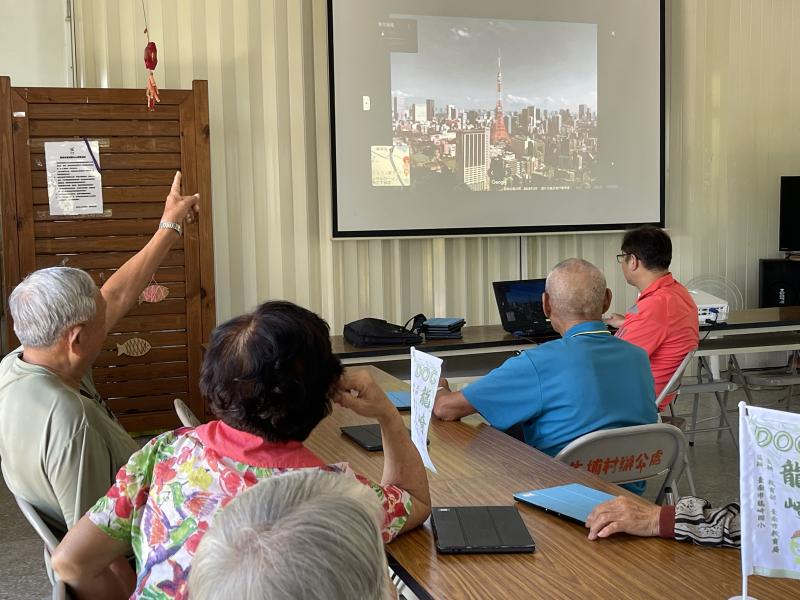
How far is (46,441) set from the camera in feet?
6.72

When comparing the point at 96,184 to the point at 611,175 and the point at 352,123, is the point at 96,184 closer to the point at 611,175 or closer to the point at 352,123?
the point at 352,123

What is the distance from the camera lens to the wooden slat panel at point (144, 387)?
203 inches

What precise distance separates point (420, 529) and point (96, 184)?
3800 mm

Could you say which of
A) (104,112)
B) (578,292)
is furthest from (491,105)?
(578,292)

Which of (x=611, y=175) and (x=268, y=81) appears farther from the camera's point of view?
(x=611, y=175)

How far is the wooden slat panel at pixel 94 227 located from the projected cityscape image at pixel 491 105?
1.63 metres

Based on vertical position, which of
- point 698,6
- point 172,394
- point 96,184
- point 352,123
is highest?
point 698,6

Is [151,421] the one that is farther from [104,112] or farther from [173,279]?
[104,112]

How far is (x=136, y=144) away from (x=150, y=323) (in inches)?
41.1

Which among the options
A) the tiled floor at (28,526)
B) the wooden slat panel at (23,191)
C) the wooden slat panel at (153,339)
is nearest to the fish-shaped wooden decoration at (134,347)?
the wooden slat panel at (153,339)

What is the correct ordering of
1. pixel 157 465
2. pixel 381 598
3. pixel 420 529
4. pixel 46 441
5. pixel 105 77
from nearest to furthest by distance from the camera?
pixel 381 598 → pixel 157 465 → pixel 420 529 → pixel 46 441 → pixel 105 77

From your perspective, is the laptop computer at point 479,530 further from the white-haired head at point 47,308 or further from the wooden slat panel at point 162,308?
the wooden slat panel at point 162,308

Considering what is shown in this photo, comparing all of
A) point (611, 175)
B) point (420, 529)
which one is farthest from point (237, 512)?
point (611, 175)

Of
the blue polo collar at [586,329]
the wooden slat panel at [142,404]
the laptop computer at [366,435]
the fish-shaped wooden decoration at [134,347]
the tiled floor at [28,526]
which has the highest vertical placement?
the blue polo collar at [586,329]
